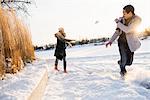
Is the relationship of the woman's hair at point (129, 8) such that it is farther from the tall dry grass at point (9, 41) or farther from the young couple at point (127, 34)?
the tall dry grass at point (9, 41)

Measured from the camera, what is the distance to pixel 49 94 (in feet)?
27.3

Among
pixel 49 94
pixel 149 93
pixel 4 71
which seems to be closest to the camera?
pixel 149 93

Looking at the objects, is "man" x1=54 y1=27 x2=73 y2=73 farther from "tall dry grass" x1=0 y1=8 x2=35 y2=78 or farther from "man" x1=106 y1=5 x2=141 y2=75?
"man" x1=106 y1=5 x2=141 y2=75

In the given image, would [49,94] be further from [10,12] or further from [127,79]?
[10,12]

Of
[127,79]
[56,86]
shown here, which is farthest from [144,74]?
[56,86]

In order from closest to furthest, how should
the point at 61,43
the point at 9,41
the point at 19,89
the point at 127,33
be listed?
the point at 19,89
the point at 127,33
the point at 9,41
the point at 61,43

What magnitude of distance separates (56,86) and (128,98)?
2.77 meters

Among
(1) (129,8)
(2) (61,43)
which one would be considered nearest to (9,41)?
(1) (129,8)

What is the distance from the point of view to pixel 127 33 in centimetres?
961

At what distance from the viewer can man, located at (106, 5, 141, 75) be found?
31.0ft

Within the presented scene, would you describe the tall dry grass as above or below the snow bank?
above

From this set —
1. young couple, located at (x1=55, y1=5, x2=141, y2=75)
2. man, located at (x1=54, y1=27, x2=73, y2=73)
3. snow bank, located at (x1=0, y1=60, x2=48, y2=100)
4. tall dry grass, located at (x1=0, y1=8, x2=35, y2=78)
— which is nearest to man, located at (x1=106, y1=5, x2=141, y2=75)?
young couple, located at (x1=55, y1=5, x2=141, y2=75)

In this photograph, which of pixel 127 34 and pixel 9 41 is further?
pixel 9 41

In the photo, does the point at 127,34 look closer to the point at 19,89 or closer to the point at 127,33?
the point at 127,33
